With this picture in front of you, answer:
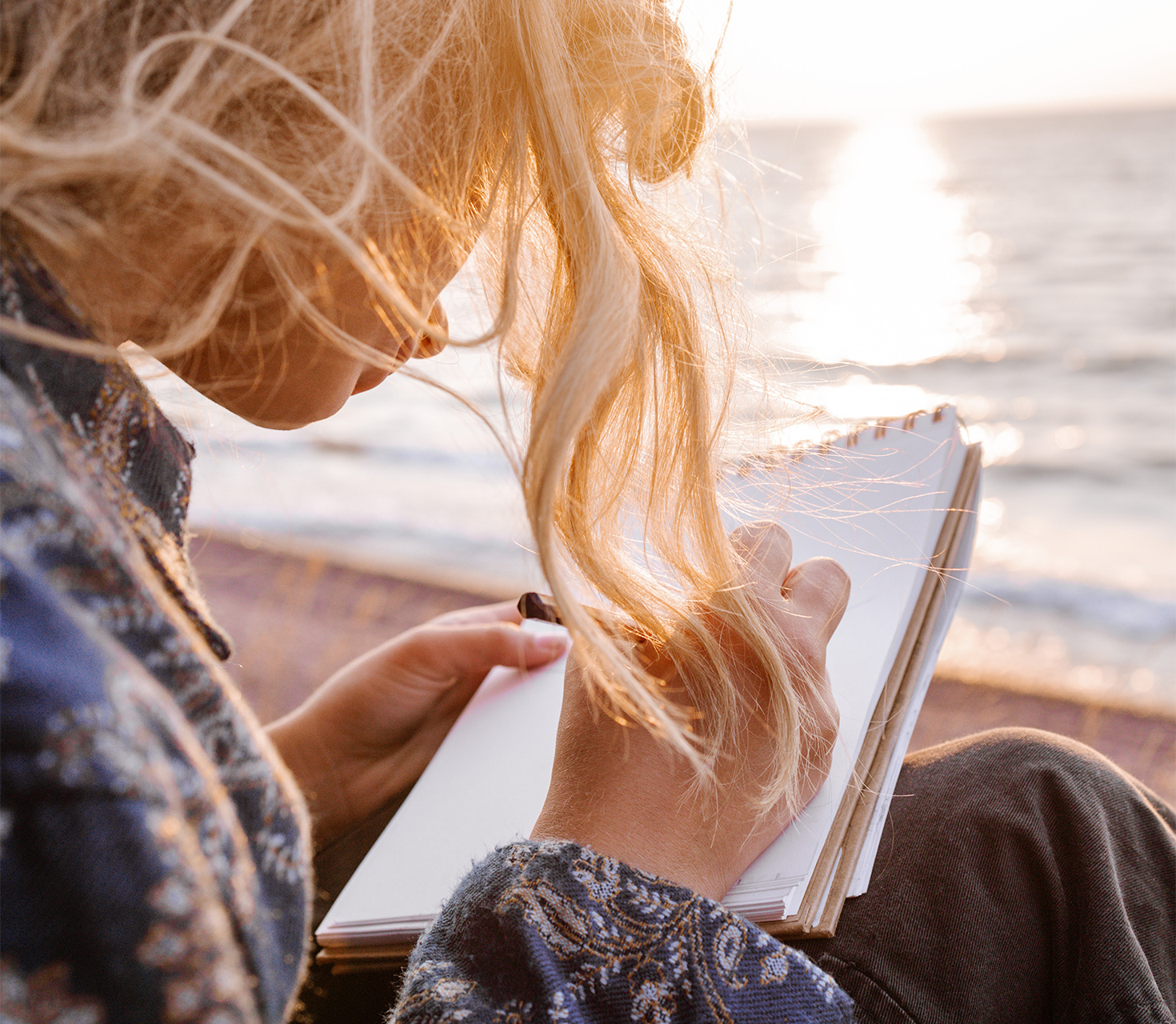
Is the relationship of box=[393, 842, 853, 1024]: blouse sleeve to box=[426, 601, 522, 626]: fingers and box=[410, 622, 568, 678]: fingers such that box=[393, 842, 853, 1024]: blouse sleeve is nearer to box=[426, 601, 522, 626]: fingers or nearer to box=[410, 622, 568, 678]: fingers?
box=[410, 622, 568, 678]: fingers

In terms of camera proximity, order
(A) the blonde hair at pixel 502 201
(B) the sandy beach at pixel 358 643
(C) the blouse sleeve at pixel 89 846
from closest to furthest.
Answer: (C) the blouse sleeve at pixel 89 846
(A) the blonde hair at pixel 502 201
(B) the sandy beach at pixel 358 643

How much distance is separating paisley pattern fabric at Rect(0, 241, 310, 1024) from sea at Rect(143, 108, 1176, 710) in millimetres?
253

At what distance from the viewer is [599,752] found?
2.02 feet

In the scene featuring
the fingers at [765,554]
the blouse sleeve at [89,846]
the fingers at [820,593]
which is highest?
the blouse sleeve at [89,846]

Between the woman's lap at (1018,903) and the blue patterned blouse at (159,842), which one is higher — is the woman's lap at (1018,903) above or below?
below

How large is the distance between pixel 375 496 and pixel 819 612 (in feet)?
14.3

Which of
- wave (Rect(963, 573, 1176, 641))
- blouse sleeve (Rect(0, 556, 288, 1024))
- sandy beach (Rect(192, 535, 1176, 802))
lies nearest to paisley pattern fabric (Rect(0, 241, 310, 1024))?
blouse sleeve (Rect(0, 556, 288, 1024))

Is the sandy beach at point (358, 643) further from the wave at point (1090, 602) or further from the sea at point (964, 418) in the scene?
the wave at point (1090, 602)

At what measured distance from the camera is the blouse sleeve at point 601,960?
0.48 metres

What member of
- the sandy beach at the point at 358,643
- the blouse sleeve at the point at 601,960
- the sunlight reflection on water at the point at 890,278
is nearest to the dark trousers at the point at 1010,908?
the blouse sleeve at the point at 601,960

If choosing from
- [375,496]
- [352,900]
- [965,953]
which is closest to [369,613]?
[375,496]

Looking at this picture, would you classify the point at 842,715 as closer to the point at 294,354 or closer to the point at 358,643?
the point at 294,354

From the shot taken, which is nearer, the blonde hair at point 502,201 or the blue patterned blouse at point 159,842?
the blue patterned blouse at point 159,842

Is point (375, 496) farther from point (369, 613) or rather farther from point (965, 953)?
point (965, 953)
